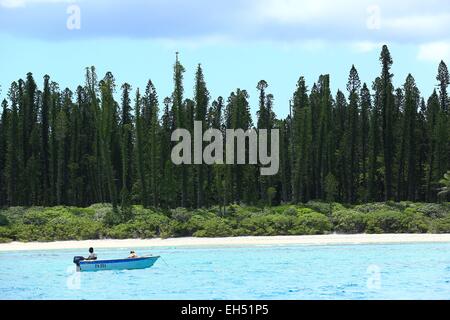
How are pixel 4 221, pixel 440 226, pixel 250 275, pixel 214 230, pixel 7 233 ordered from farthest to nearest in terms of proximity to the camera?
pixel 4 221 → pixel 440 226 → pixel 214 230 → pixel 7 233 → pixel 250 275

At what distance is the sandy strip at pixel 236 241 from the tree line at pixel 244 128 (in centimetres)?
1416

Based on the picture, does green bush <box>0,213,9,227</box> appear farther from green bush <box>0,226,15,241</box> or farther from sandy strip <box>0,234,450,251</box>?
sandy strip <box>0,234,450,251</box>

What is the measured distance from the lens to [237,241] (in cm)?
4312

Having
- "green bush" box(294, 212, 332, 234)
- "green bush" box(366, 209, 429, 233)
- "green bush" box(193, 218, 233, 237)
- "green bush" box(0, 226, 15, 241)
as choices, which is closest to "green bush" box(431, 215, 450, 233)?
"green bush" box(366, 209, 429, 233)

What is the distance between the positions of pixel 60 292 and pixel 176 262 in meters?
8.76

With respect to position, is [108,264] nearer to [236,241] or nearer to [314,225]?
[236,241]

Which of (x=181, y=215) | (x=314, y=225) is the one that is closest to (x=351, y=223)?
(x=314, y=225)

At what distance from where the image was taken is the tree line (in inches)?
2389

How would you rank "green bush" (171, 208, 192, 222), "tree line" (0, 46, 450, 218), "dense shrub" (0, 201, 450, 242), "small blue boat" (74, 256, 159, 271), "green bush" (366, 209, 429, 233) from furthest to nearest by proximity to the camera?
"tree line" (0, 46, 450, 218) → "green bush" (171, 208, 192, 222) → "green bush" (366, 209, 429, 233) → "dense shrub" (0, 201, 450, 242) → "small blue boat" (74, 256, 159, 271)

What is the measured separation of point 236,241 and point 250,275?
14.1 metres

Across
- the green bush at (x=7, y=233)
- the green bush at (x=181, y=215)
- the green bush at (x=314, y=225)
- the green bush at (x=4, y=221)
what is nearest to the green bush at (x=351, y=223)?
the green bush at (x=314, y=225)

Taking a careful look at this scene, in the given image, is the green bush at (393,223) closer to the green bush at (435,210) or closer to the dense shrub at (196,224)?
the dense shrub at (196,224)
